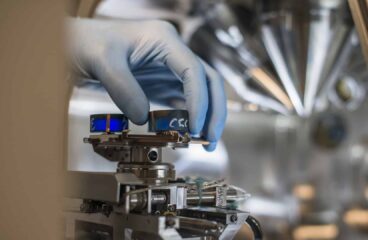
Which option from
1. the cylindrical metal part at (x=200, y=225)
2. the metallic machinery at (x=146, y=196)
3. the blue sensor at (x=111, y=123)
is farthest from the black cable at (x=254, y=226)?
the blue sensor at (x=111, y=123)

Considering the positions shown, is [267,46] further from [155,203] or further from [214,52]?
[155,203]

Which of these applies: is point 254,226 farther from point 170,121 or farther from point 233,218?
point 170,121

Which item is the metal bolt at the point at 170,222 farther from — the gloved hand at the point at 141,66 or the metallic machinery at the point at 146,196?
the gloved hand at the point at 141,66

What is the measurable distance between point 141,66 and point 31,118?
0.27 metres

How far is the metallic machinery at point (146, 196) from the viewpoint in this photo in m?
0.61

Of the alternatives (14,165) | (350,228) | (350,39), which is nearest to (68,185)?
(14,165)

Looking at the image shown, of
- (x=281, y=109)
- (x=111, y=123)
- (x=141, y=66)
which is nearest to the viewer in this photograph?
(x=111, y=123)

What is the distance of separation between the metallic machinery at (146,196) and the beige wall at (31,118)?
79mm

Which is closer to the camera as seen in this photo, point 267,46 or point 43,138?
point 43,138

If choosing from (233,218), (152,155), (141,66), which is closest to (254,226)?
(233,218)

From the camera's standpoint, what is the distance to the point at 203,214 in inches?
26.3

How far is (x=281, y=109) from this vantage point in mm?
1382

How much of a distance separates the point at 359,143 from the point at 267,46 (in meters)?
0.69

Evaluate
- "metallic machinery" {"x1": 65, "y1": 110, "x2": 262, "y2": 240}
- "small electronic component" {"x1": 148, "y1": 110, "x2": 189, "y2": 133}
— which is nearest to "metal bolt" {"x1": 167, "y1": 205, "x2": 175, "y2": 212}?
"metallic machinery" {"x1": 65, "y1": 110, "x2": 262, "y2": 240}
